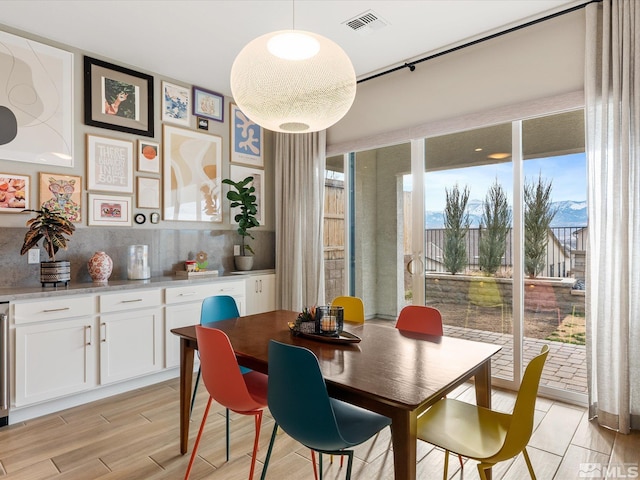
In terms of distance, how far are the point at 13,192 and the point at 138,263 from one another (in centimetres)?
109

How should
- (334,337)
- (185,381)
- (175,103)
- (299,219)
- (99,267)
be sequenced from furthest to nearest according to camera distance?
(299,219), (175,103), (99,267), (185,381), (334,337)

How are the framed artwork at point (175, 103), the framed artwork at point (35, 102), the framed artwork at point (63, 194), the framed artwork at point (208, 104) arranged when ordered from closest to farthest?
the framed artwork at point (35, 102) < the framed artwork at point (63, 194) < the framed artwork at point (175, 103) < the framed artwork at point (208, 104)

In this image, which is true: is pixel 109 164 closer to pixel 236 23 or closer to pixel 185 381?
pixel 236 23

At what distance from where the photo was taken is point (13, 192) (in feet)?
10.1

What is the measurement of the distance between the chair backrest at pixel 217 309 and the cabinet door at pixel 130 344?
852 millimetres

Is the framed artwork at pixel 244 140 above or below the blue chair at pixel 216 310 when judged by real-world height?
above

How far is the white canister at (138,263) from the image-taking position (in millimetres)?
3617

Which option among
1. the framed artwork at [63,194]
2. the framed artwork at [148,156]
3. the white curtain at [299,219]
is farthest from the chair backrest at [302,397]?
the framed artwork at [148,156]

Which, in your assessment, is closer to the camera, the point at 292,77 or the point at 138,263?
the point at 292,77

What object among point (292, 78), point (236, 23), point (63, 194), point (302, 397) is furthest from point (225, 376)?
point (236, 23)

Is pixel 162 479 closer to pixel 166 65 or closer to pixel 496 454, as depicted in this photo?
pixel 496 454

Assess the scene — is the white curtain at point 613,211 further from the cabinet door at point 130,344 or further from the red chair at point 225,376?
the cabinet door at point 130,344

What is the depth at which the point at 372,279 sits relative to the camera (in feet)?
14.1

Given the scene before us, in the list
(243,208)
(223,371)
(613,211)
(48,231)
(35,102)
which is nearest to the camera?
(223,371)
